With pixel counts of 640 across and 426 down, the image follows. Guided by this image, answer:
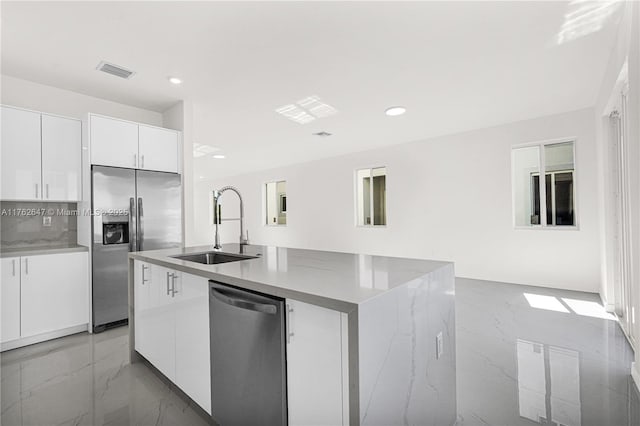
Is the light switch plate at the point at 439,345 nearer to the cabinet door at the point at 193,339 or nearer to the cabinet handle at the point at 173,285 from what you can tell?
the cabinet door at the point at 193,339

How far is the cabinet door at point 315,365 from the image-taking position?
1.03 meters

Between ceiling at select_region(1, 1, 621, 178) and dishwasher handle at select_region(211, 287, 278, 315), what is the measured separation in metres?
1.85

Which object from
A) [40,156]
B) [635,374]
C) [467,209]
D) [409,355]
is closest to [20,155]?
[40,156]

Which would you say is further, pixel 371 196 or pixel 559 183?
pixel 371 196

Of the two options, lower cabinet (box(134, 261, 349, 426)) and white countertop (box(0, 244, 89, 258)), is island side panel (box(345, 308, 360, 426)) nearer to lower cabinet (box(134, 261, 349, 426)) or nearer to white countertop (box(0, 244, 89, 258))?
lower cabinet (box(134, 261, 349, 426))

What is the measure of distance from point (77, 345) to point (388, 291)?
3076mm

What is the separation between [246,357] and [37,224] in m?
3.28

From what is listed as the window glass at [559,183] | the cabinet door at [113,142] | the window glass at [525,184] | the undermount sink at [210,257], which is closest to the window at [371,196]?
the window glass at [525,184]

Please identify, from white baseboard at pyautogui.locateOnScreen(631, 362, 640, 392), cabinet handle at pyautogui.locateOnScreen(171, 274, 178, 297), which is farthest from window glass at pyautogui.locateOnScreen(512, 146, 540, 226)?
cabinet handle at pyautogui.locateOnScreen(171, 274, 178, 297)

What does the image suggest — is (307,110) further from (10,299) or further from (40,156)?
(10,299)

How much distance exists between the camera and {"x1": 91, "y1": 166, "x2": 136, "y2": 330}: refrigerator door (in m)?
3.07

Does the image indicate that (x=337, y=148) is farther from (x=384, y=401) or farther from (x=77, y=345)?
(x=384, y=401)

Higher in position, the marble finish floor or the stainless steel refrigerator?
the stainless steel refrigerator

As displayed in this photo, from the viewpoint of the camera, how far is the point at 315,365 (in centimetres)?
109
